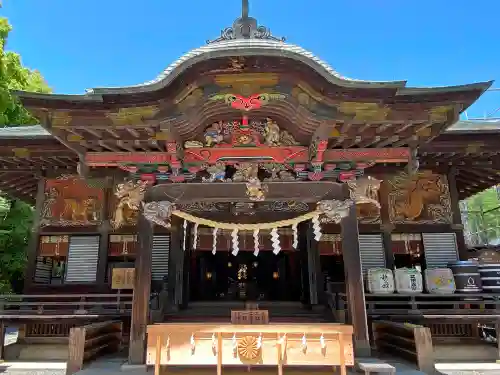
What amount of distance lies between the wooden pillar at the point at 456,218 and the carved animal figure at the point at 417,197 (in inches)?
13.3

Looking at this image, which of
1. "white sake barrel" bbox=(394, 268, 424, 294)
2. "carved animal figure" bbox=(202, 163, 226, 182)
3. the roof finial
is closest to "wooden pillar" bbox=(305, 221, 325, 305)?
"white sake barrel" bbox=(394, 268, 424, 294)

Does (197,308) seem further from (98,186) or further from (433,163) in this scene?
(433,163)

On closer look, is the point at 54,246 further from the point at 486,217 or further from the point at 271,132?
the point at 486,217

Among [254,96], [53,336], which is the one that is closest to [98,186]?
[53,336]

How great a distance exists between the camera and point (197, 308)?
981 cm

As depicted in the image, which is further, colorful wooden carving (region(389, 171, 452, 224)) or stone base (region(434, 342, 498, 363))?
colorful wooden carving (region(389, 171, 452, 224))

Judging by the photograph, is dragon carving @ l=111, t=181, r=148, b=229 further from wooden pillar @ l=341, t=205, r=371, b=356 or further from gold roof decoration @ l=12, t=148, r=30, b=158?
wooden pillar @ l=341, t=205, r=371, b=356

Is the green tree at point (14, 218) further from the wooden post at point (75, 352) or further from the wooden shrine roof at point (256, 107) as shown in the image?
the wooden post at point (75, 352)

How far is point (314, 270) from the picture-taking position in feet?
31.9

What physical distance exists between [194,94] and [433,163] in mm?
6776

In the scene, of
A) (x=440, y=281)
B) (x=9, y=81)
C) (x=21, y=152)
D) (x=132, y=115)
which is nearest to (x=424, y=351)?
(x=440, y=281)

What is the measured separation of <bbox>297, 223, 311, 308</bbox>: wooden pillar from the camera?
9945 millimetres

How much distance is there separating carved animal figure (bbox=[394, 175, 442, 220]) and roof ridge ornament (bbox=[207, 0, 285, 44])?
551 centimetres

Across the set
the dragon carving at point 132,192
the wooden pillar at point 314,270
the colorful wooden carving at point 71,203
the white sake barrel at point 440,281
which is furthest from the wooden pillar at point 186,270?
the white sake barrel at point 440,281
